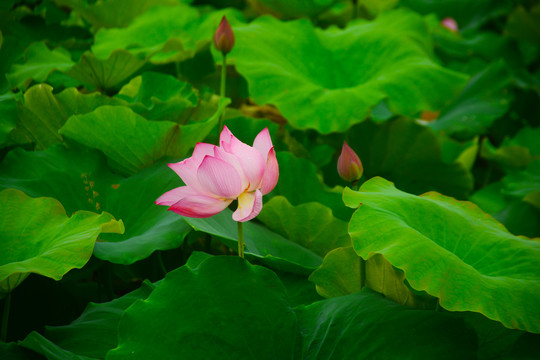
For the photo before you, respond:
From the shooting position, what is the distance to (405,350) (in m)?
0.60

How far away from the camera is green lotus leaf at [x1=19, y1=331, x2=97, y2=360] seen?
23.5 inches

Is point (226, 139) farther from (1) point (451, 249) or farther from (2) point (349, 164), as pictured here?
(1) point (451, 249)

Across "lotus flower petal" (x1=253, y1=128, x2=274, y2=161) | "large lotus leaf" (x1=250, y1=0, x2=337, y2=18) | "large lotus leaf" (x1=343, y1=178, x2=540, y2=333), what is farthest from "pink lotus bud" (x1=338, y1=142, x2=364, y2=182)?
"large lotus leaf" (x1=250, y1=0, x2=337, y2=18)

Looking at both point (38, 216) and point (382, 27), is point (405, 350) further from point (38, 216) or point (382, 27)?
point (382, 27)

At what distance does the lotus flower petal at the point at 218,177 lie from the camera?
592 mm

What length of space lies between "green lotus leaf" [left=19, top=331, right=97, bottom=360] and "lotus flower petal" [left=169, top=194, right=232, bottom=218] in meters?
0.21

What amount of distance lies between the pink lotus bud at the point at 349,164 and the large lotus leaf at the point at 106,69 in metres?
0.58

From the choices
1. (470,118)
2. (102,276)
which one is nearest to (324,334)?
(102,276)

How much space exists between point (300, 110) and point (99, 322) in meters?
0.63

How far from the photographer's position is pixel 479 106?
1782 mm

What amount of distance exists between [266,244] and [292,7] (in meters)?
1.03

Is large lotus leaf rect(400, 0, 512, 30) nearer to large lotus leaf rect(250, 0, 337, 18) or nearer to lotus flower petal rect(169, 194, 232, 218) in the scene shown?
large lotus leaf rect(250, 0, 337, 18)

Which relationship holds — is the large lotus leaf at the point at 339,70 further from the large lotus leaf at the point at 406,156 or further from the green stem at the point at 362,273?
the green stem at the point at 362,273

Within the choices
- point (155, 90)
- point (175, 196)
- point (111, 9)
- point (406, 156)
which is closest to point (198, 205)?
point (175, 196)
